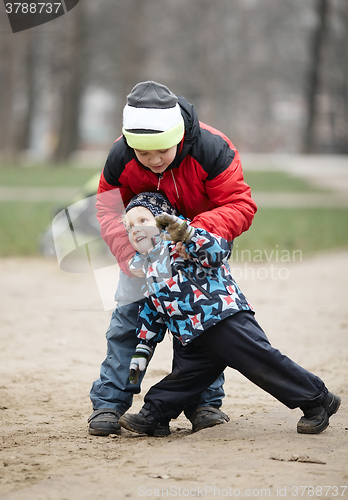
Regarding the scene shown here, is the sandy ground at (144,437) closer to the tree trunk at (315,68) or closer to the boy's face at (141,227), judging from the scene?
the boy's face at (141,227)

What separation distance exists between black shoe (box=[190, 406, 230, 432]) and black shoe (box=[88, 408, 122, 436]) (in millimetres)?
354

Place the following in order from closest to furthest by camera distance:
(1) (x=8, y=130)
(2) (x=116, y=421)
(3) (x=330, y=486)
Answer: (3) (x=330, y=486)
(2) (x=116, y=421)
(1) (x=8, y=130)

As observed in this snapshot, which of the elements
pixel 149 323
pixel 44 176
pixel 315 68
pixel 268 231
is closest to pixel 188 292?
pixel 149 323

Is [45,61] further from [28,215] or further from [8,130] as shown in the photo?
[28,215]

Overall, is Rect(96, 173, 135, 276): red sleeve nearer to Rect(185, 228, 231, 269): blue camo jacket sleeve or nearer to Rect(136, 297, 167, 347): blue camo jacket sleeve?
Rect(136, 297, 167, 347): blue camo jacket sleeve

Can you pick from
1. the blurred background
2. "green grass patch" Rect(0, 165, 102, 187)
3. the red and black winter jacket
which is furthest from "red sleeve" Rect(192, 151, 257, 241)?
"green grass patch" Rect(0, 165, 102, 187)

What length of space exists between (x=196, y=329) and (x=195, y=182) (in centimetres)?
63

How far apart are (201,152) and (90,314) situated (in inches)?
115

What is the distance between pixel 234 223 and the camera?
2.61 metres

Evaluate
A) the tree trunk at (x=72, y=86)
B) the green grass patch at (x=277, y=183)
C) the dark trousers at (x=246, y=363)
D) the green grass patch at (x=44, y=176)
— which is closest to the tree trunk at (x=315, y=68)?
the green grass patch at (x=277, y=183)

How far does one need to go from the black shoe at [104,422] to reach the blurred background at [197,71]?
11.3 m

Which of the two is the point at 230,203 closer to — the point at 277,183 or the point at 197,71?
the point at 277,183

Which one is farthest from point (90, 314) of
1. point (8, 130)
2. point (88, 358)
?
point (8, 130)

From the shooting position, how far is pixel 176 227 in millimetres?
2416
